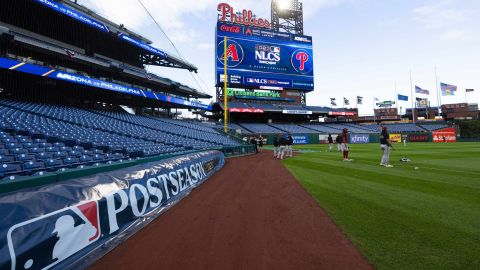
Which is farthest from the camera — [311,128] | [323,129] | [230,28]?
[311,128]

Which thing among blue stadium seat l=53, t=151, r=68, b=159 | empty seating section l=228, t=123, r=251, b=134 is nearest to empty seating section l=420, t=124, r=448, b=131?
empty seating section l=228, t=123, r=251, b=134

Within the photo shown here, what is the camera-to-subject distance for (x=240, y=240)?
3.88 meters

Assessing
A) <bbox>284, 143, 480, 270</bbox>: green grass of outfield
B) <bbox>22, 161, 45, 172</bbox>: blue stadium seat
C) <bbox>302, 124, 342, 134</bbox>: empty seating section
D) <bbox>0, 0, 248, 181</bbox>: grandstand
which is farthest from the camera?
<bbox>302, 124, 342, 134</bbox>: empty seating section

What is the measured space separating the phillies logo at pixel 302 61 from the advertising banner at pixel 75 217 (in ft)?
142

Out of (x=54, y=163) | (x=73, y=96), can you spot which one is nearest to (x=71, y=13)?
(x=73, y=96)

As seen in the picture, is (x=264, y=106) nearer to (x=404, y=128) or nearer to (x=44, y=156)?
(x=404, y=128)

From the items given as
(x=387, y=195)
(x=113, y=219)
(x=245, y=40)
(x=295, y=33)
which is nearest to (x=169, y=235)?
(x=113, y=219)

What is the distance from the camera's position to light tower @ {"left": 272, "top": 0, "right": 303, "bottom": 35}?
48.5 m

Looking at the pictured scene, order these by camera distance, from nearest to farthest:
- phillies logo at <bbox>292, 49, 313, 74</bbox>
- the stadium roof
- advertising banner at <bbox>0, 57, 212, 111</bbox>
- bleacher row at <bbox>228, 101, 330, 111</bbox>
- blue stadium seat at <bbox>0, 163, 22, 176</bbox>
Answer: blue stadium seat at <bbox>0, 163, 22, 176</bbox>
advertising banner at <bbox>0, 57, 212, 111</bbox>
the stadium roof
bleacher row at <bbox>228, 101, 330, 111</bbox>
phillies logo at <bbox>292, 49, 313, 74</bbox>

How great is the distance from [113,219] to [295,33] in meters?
50.7

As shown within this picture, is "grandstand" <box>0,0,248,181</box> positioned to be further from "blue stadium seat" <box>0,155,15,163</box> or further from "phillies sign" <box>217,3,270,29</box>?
"phillies sign" <box>217,3,270,29</box>

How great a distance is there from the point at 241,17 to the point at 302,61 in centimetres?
1312

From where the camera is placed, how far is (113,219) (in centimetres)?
413

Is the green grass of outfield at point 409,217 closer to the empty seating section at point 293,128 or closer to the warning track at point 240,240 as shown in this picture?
the warning track at point 240,240
